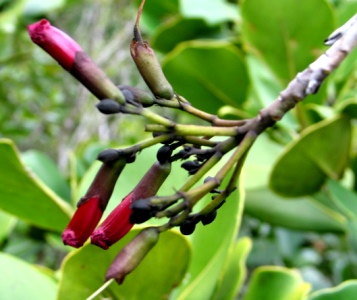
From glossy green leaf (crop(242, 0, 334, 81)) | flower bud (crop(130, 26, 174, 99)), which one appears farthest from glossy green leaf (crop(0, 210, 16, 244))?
flower bud (crop(130, 26, 174, 99))

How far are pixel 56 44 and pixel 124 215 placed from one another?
15 centimetres

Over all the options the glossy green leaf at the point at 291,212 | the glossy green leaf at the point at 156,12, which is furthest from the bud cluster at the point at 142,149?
the glossy green leaf at the point at 156,12

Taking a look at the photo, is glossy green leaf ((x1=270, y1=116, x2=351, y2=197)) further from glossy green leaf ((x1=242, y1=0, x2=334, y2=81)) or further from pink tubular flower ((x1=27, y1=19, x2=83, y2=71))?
pink tubular flower ((x1=27, y1=19, x2=83, y2=71))

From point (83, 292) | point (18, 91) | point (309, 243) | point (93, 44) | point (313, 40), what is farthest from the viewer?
point (18, 91)

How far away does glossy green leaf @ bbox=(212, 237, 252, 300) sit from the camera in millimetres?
779

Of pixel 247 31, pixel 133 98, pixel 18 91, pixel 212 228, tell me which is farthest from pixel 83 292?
pixel 18 91

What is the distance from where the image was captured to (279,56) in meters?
1.13

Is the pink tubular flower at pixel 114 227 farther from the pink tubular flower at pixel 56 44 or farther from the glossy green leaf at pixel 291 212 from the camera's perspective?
the glossy green leaf at pixel 291 212

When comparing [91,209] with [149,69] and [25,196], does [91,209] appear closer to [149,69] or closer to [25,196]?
[149,69]

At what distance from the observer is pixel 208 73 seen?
4.07 feet

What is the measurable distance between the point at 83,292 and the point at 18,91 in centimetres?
263

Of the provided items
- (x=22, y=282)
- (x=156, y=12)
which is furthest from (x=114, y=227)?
(x=156, y=12)

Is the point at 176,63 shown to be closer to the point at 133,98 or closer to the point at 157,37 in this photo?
the point at 157,37

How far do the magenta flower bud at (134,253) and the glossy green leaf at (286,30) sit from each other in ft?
2.28
